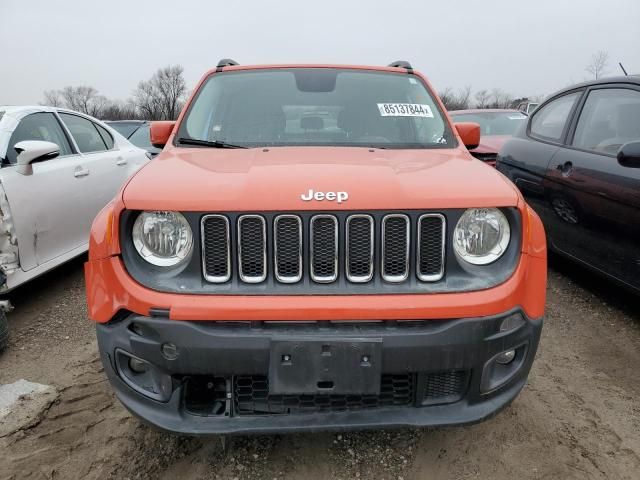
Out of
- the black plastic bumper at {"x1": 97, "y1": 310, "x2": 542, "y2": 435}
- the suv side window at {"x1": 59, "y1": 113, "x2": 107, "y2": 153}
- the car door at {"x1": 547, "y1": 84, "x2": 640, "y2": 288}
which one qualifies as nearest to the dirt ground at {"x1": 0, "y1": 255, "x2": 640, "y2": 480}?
the black plastic bumper at {"x1": 97, "y1": 310, "x2": 542, "y2": 435}

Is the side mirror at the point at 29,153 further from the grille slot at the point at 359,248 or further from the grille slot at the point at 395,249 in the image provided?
the grille slot at the point at 395,249

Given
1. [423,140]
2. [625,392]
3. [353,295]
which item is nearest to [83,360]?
[353,295]

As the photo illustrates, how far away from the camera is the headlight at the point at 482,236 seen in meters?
1.96

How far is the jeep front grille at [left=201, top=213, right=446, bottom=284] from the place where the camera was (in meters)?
1.87

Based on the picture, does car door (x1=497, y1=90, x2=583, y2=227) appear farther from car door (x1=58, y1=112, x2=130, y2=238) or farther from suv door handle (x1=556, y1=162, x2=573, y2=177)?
car door (x1=58, y1=112, x2=130, y2=238)

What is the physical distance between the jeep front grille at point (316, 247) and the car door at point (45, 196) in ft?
7.98

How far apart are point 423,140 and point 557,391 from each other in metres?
1.60

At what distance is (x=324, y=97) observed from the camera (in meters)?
3.13

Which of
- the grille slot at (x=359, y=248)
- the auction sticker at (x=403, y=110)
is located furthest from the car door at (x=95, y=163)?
the grille slot at (x=359, y=248)

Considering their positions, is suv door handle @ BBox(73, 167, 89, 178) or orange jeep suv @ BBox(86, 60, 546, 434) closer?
orange jeep suv @ BBox(86, 60, 546, 434)

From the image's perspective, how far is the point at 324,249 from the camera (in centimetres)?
189

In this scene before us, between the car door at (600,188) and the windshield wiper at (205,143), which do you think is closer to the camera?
the windshield wiper at (205,143)

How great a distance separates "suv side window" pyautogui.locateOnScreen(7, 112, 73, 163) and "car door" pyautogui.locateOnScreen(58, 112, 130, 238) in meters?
0.15

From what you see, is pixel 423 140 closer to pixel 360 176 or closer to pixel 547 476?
pixel 360 176
